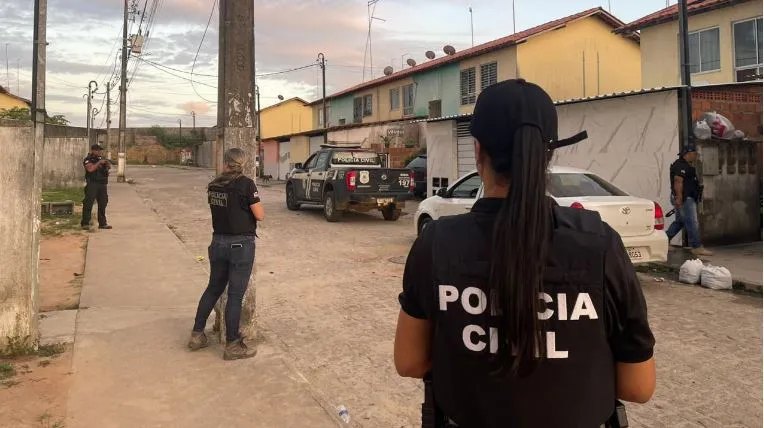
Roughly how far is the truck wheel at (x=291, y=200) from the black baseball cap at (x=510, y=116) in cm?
1523

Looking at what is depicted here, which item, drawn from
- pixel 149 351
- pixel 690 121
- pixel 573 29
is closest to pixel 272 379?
pixel 149 351

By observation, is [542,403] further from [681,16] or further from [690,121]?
[681,16]

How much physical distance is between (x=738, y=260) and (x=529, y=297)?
9118 millimetres

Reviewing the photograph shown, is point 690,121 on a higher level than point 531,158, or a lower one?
higher

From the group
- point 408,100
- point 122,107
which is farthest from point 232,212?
point 122,107

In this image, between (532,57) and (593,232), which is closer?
(593,232)

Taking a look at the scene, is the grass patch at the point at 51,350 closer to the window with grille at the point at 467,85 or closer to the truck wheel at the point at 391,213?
the truck wheel at the point at 391,213

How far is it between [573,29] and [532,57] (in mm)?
2756

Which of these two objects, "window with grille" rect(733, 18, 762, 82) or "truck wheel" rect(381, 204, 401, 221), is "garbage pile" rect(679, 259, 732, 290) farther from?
"window with grille" rect(733, 18, 762, 82)

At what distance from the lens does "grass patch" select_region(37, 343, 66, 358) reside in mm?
4566

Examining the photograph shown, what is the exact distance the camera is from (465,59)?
25.3 metres

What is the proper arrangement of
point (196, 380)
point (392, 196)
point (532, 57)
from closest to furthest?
point (196, 380) → point (392, 196) → point (532, 57)

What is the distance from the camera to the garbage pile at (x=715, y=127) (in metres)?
9.79

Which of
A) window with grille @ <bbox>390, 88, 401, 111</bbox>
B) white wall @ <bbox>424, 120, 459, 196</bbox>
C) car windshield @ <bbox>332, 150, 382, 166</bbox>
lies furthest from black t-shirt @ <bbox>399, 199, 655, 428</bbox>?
window with grille @ <bbox>390, 88, 401, 111</bbox>
